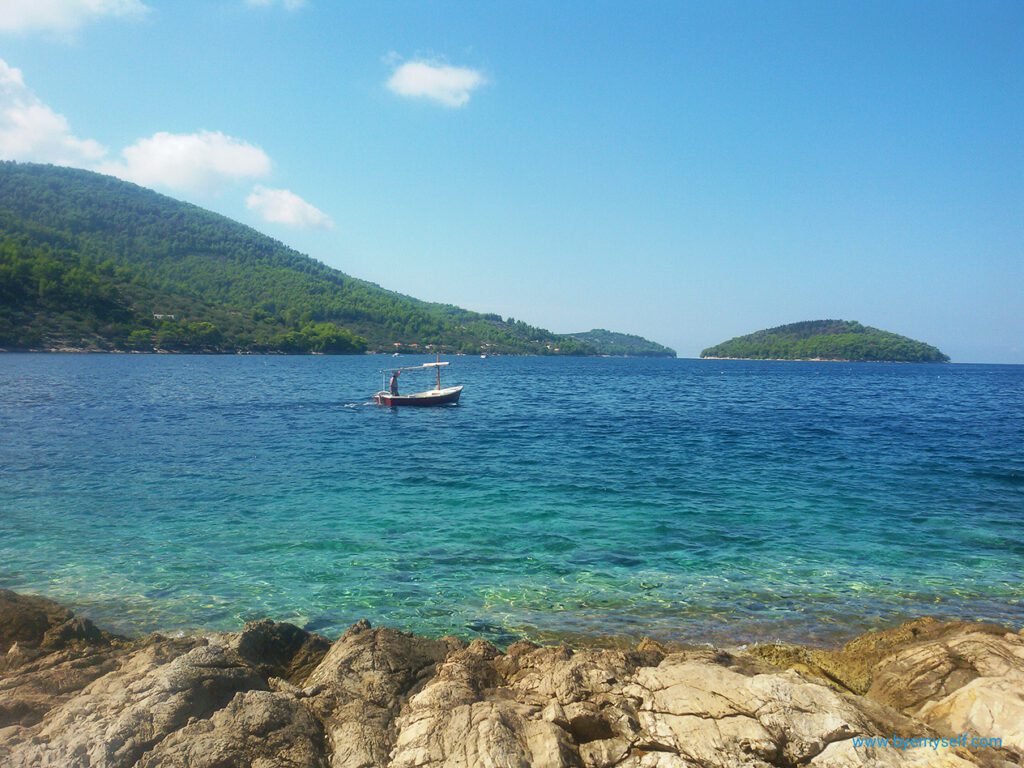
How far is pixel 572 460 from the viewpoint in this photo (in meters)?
28.1

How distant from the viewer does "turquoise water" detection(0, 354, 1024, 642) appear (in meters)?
11.8

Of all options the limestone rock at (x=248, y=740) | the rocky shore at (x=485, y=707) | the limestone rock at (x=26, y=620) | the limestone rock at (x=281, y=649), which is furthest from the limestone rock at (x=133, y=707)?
the limestone rock at (x=26, y=620)

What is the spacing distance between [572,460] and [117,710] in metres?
22.8

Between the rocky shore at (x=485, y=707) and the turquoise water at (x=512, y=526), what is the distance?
2585mm

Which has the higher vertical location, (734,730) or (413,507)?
(734,730)

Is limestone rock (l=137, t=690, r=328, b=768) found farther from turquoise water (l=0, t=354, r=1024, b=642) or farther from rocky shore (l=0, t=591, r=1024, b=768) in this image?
turquoise water (l=0, t=354, r=1024, b=642)

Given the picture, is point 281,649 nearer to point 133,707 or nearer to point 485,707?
point 133,707

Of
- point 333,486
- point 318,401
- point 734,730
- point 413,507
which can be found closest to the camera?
point 734,730

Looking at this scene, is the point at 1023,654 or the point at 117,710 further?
the point at 1023,654

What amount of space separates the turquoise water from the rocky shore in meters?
2.58

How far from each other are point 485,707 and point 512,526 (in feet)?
35.8

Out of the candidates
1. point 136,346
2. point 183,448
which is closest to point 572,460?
point 183,448

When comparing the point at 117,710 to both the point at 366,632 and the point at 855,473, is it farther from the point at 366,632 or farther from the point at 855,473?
the point at 855,473

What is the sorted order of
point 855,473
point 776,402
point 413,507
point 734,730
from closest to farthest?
point 734,730, point 413,507, point 855,473, point 776,402
